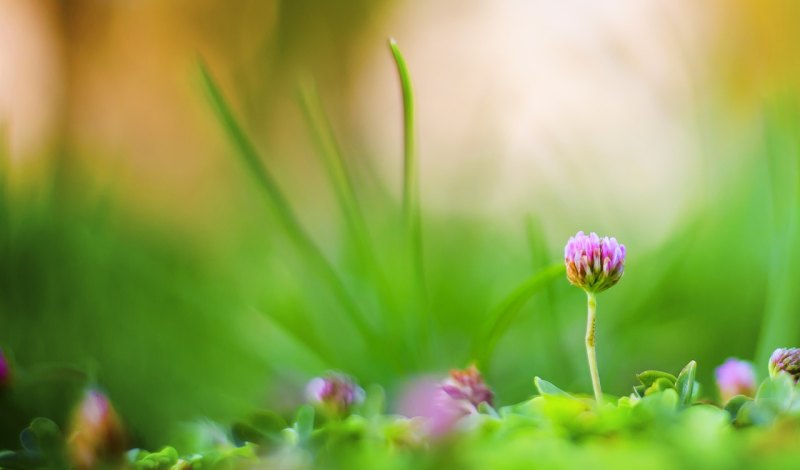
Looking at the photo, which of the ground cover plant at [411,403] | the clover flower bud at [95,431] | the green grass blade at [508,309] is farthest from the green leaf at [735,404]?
the clover flower bud at [95,431]

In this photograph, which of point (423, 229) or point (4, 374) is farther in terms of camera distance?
point (423, 229)

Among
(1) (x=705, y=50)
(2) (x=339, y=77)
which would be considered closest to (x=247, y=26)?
(2) (x=339, y=77)

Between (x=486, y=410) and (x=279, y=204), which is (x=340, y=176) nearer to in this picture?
(x=279, y=204)

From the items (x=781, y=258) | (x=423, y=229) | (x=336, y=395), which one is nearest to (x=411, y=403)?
(x=336, y=395)

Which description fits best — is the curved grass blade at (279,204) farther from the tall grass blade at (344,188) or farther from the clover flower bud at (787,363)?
the clover flower bud at (787,363)

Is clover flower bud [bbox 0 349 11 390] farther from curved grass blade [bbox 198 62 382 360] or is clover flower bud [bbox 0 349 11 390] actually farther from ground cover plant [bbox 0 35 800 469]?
curved grass blade [bbox 198 62 382 360]

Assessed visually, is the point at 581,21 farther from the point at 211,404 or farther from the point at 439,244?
the point at 211,404
